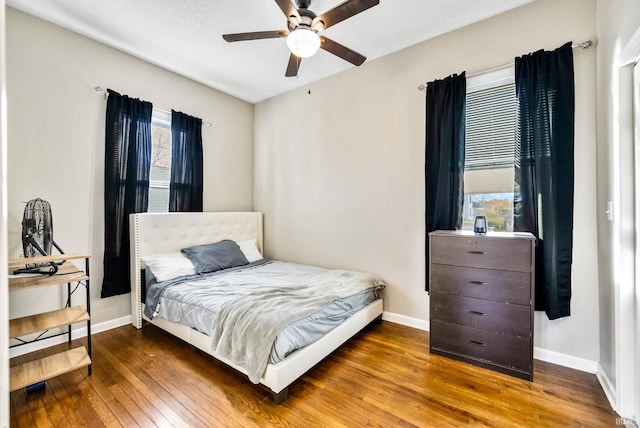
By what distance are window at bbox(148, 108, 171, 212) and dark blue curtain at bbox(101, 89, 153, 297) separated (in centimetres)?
21

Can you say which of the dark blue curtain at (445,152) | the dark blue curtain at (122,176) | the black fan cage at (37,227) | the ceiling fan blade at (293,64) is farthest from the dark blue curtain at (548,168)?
the black fan cage at (37,227)

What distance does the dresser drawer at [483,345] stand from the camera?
204 cm

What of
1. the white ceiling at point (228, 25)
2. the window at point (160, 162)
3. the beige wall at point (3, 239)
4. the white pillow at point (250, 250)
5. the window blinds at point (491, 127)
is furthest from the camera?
the white pillow at point (250, 250)

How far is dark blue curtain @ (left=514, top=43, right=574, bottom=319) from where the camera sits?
2143 millimetres

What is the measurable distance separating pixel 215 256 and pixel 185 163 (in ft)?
4.11

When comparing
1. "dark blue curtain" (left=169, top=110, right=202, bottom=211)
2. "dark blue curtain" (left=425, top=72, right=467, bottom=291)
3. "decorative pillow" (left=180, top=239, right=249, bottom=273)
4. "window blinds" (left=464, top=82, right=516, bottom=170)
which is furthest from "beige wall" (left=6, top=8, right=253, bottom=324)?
"window blinds" (left=464, top=82, right=516, bottom=170)

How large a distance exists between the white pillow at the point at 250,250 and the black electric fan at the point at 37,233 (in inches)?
75.3

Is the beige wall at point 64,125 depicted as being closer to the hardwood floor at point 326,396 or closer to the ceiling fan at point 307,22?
the hardwood floor at point 326,396

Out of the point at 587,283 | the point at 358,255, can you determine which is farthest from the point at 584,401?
the point at 358,255

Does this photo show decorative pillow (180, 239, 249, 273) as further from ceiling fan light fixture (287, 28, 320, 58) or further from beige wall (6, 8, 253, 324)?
ceiling fan light fixture (287, 28, 320, 58)

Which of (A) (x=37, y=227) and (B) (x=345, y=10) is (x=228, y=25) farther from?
(A) (x=37, y=227)

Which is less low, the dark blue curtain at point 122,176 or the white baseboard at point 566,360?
the dark blue curtain at point 122,176

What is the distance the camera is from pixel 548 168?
2.19m

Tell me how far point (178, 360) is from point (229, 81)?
3.28 meters
